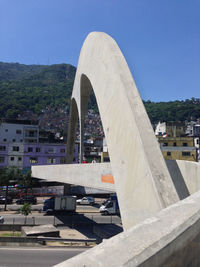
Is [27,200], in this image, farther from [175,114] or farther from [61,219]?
[175,114]

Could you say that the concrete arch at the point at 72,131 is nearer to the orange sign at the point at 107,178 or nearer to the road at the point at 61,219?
the road at the point at 61,219

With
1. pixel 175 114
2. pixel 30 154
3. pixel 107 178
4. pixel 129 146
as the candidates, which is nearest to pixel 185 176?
pixel 129 146

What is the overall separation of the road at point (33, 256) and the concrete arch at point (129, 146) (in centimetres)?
673

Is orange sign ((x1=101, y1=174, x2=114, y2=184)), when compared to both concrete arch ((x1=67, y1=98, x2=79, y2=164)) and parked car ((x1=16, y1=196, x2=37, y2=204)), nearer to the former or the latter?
concrete arch ((x1=67, y1=98, x2=79, y2=164))

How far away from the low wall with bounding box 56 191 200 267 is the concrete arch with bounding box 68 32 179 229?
11.5 ft

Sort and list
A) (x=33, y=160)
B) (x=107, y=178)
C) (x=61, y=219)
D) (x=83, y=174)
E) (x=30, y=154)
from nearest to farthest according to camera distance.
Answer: (x=107, y=178)
(x=83, y=174)
(x=61, y=219)
(x=30, y=154)
(x=33, y=160)

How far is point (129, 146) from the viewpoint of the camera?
8.61m

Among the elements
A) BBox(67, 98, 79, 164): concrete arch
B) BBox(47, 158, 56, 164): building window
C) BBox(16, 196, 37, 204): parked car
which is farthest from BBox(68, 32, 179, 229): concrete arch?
BBox(47, 158, 56, 164): building window

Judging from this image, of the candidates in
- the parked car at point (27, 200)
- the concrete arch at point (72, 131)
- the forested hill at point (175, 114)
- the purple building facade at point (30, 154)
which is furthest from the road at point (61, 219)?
the forested hill at point (175, 114)

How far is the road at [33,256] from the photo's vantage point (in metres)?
12.2

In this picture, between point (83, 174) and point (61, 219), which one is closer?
point (83, 174)

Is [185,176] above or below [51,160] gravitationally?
above

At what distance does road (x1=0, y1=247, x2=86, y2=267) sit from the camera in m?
12.2

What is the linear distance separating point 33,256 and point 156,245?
13.7 meters
